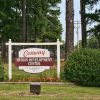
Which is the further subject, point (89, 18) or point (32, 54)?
point (89, 18)

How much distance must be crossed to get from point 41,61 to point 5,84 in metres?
2.11

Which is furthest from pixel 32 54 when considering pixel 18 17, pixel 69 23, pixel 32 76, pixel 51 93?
pixel 18 17

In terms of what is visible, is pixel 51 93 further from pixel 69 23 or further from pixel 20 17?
pixel 20 17

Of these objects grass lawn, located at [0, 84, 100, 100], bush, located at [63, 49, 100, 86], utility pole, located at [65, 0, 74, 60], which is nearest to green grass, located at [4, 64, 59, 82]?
bush, located at [63, 49, 100, 86]

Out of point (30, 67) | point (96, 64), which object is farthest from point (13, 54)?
point (96, 64)

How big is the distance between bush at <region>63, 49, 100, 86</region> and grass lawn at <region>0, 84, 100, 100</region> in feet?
1.42

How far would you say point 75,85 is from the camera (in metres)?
17.0

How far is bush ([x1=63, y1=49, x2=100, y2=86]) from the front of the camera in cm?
1666

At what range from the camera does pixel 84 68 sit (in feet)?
55.1

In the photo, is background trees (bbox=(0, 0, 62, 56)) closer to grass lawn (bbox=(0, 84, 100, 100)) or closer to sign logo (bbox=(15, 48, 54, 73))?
sign logo (bbox=(15, 48, 54, 73))

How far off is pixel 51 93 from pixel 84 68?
2.83m

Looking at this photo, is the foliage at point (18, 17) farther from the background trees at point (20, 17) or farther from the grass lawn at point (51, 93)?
the grass lawn at point (51, 93)

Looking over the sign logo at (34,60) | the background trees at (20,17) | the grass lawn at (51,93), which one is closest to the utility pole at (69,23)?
the sign logo at (34,60)

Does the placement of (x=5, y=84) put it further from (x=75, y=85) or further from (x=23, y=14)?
(x=23, y=14)
